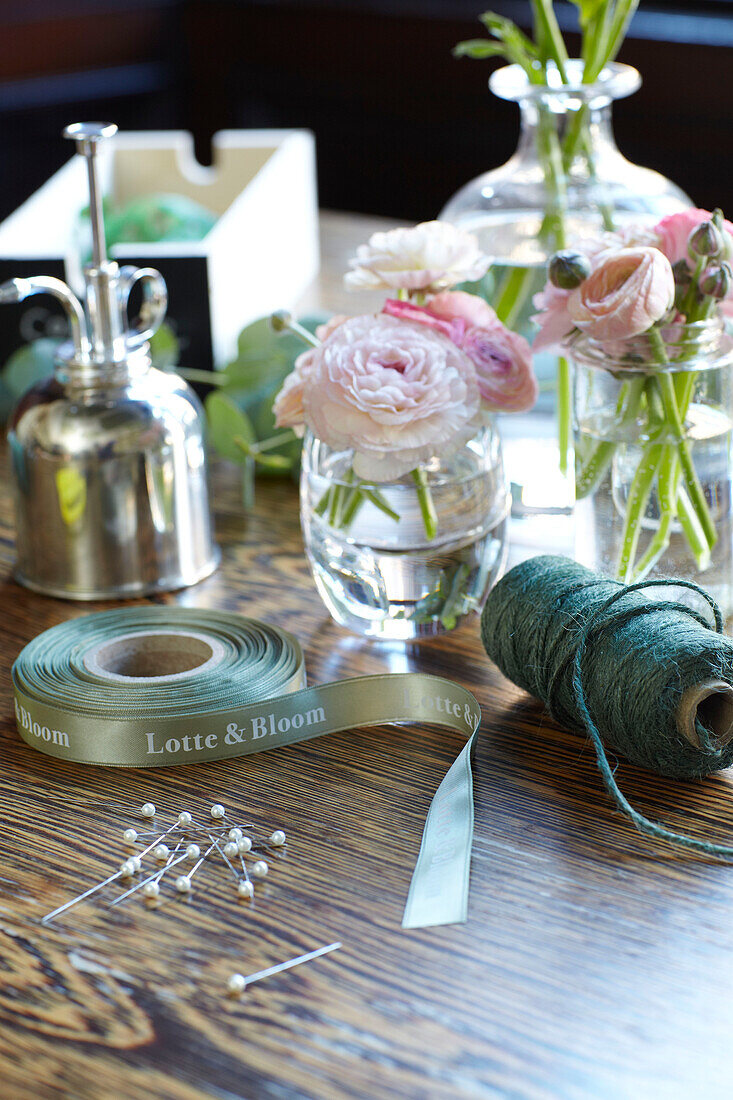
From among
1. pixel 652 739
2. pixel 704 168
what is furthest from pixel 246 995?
pixel 704 168

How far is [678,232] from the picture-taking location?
74cm

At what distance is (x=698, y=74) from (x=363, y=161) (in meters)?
0.89

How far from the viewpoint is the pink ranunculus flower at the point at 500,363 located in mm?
768

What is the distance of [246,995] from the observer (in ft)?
1.77

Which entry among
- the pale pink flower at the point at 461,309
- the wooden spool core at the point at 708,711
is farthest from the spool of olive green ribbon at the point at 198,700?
the pale pink flower at the point at 461,309

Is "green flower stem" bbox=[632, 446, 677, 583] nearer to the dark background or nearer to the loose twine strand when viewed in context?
the loose twine strand

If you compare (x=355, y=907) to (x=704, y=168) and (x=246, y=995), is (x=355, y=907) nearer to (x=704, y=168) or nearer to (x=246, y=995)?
(x=246, y=995)

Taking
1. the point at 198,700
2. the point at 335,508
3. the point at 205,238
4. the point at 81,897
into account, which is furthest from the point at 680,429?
the point at 205,238

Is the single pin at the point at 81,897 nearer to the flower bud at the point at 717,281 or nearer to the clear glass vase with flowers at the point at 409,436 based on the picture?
the clear glass vase with flowers at the point at 409,436

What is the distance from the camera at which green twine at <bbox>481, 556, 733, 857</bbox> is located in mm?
632

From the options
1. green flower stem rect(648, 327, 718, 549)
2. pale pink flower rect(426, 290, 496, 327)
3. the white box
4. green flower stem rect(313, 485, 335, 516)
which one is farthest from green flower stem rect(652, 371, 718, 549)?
the white box

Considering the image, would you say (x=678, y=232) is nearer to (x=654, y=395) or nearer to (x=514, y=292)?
(x=654, y=395)

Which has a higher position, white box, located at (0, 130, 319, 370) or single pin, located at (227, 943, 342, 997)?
white box, located at (0, 130, 319, 370)

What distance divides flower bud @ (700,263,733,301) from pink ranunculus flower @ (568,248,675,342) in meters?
0.02
